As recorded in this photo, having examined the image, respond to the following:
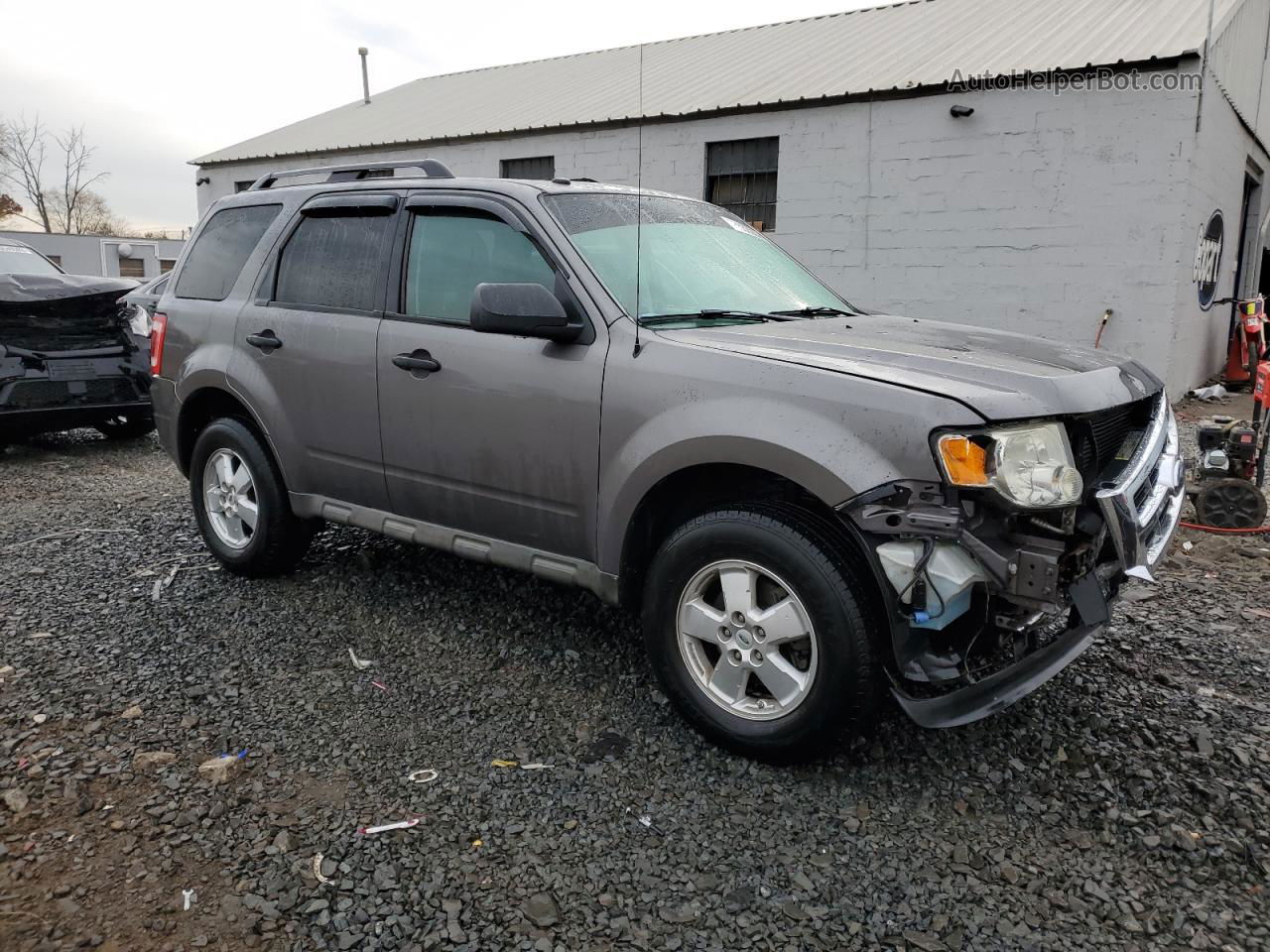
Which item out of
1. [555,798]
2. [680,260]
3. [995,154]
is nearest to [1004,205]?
[995,154]

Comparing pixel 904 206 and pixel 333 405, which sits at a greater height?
pixel 904 206

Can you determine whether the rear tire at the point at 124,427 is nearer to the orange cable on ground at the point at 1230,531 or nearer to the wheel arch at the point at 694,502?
the wheel arch at the point at 694,502

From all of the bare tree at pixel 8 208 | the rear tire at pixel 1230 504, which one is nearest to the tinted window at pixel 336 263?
the rear tire at pixel 1230 504

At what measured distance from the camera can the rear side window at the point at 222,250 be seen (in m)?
4.59

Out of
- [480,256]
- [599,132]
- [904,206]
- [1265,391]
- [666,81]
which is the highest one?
[666,81]

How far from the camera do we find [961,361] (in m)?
2.89

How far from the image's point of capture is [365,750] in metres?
3.11

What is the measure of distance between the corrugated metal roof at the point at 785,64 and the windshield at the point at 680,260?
4.54 m

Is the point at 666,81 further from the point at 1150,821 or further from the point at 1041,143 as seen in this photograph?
the point at 1150,821

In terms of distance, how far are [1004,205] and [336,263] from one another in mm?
9417

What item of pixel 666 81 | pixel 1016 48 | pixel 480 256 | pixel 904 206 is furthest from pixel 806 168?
pixel 480 256

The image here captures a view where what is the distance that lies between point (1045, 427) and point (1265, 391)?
3.51m

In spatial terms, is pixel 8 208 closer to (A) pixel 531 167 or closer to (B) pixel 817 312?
(A) pixel 531 167

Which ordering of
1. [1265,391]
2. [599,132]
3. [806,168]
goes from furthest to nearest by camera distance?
[599,132] → [806,168] → [1265,391]
